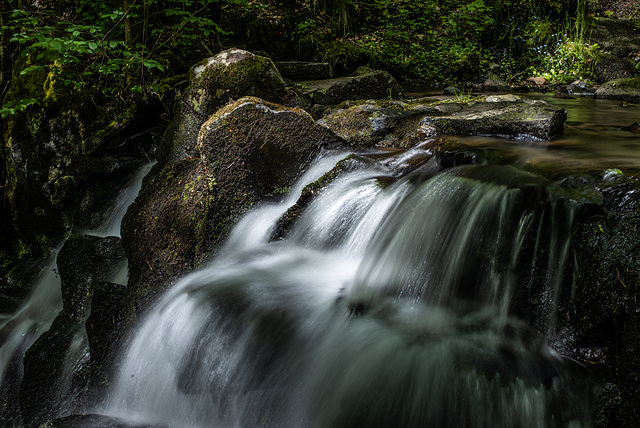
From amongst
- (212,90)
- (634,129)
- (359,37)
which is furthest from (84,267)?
(359,37)

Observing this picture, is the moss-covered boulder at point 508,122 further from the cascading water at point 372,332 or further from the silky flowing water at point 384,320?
the cascading water at point 372,332

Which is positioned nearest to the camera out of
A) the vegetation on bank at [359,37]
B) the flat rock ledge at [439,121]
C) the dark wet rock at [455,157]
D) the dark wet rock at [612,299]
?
the dark wet rock at [612,299]

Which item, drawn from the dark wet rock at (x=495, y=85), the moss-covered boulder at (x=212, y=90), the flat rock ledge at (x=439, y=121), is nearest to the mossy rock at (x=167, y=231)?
the moss-covered boulder at (x=212, y=90)

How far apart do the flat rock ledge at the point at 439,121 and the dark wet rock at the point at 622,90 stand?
14.0ft

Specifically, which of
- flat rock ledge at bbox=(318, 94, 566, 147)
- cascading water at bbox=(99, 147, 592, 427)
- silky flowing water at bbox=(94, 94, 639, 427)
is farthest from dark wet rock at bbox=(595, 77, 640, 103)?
cascading water at bbox=(99, 147, 592, 427)

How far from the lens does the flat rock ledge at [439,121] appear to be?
4.31 meters

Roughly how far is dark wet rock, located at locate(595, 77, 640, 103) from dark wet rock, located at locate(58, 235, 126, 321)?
9.21 metres

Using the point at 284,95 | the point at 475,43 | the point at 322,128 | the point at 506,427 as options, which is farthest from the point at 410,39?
the point at 506,427

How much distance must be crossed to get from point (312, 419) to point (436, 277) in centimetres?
122

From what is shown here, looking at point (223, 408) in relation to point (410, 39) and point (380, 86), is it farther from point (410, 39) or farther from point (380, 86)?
point (410, 39)

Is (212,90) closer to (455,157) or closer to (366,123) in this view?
(366,123)

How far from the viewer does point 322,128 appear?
14.7 feet

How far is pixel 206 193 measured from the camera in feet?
11.7

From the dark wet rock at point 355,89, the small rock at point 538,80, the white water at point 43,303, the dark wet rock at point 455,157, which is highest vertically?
the dark wet rock at point 355,89
